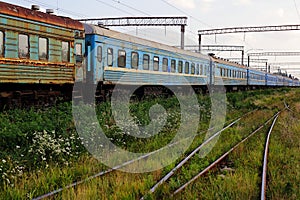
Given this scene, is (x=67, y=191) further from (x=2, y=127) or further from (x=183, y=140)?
(x=183, y=140)

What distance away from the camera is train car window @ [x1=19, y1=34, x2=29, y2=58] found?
32.7 feet

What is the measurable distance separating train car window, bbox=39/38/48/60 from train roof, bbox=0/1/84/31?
0.57 meters

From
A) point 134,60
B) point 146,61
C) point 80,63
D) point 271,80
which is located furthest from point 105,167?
point 271,80

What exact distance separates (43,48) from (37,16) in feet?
3.07

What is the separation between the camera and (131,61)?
1519 cm

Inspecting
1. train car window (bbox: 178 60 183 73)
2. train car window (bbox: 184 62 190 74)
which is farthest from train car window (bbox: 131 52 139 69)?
train car window (bbox: 184 62 190 74)

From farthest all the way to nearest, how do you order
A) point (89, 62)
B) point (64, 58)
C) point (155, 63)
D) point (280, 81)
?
point (280, 81) < point (155, 63) < point (89, 62) < point (64, 58)

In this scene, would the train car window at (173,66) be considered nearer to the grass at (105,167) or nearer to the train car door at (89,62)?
the train car door at (89,62)

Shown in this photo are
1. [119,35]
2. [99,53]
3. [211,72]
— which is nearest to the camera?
[99,53]

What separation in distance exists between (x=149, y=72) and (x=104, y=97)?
3294 mm

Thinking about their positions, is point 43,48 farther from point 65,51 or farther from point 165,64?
point 165,64

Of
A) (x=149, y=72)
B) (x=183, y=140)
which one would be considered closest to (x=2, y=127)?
(x=183, y=140)

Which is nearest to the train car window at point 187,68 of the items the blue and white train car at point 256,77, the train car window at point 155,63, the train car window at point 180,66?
the train car window at point 180,66

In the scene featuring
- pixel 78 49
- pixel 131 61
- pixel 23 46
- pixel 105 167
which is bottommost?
pixel 105 167
